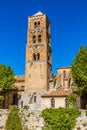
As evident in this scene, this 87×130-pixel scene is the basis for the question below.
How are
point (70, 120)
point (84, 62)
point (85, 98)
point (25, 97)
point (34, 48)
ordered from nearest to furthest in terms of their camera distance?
point (70, 120) < point (84, 62) < point (85, 98) < point (25, 97) < point (34, 48)

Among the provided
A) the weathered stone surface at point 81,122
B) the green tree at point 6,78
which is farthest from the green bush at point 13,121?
the green tree at point 6,78

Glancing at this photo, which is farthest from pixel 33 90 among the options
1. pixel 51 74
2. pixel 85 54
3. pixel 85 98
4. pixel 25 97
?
pixel 85 54

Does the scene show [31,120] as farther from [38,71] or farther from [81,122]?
[38,71]

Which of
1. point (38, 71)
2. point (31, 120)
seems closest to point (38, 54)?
point (38, 71)

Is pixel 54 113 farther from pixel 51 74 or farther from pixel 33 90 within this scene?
pixel 51 74

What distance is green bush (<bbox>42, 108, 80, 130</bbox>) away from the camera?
40.3 m

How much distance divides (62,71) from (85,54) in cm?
2200

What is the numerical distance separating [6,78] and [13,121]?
793 inches

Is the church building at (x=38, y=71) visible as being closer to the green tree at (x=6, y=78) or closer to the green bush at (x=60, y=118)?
the green tree at (x=6, y=78)

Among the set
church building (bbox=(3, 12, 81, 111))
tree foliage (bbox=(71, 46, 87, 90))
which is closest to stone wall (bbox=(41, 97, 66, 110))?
tree foliage (bbox=(71, 46, 87, 90))

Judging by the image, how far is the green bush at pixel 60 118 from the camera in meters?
40.3

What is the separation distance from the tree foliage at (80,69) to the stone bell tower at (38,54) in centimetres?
1736

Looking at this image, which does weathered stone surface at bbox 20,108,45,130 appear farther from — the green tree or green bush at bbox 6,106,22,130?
the green tree

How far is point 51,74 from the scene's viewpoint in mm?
71188
